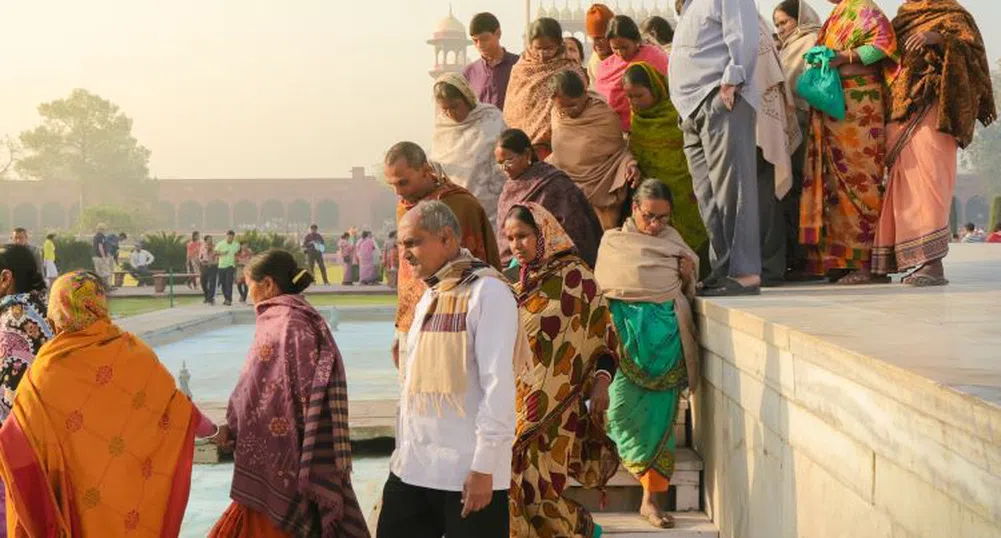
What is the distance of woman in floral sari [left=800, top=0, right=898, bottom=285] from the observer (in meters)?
5.43

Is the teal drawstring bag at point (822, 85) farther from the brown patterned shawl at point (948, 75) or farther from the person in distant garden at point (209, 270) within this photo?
the person in distant garden at point (209, 270)

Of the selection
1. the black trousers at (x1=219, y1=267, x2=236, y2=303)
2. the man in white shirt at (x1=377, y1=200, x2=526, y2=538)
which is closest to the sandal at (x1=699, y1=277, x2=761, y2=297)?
the man in white shirt at (x1=377, y1=200, x2=526, y2=538)

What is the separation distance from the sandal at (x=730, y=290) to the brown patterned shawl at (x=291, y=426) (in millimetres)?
1783

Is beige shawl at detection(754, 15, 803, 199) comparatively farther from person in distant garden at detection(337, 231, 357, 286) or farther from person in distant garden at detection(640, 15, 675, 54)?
person in distant garden at detection(337, 231, 357, 286)

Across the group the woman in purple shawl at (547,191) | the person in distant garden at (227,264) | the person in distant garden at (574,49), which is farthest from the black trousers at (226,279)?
the woman in purple shawl at (547,191)

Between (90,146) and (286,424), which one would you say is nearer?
(286,424)

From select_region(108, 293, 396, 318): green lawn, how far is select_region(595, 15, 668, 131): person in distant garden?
13.2 m

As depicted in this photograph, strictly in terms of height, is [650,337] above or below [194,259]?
above

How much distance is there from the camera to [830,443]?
118 inches

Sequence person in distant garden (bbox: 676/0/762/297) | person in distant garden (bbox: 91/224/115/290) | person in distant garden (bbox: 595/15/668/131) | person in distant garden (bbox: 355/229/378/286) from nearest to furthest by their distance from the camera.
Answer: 1. person in distant garden (bbox: 676/0/762/297)
2. person in distant garden (bbox: 595/15/668/131)
3. person in distant garden (bbox: 91/224/115/290)
4. person in distant garden (bbox: 355/229/378/286)

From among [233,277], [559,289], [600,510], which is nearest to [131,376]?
[559,289]

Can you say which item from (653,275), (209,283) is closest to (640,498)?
(653,275)

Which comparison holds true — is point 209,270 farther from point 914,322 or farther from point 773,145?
point 914,322

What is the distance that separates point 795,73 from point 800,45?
193mm
